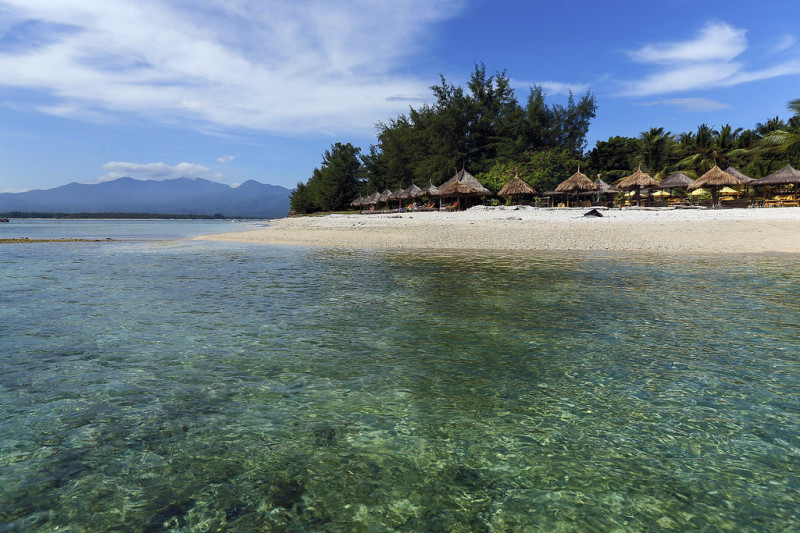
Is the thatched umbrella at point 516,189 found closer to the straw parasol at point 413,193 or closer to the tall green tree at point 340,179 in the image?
the straw parasol at point 413,193

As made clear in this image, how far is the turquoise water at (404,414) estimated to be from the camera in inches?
101

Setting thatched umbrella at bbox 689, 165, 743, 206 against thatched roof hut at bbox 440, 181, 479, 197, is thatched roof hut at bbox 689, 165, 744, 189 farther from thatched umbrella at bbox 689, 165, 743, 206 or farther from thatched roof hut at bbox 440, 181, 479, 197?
thatched roof hut at bbox 440, 181, 479, 197

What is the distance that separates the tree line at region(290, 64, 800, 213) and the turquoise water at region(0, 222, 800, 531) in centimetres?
3917

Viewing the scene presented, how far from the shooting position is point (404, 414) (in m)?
3.82

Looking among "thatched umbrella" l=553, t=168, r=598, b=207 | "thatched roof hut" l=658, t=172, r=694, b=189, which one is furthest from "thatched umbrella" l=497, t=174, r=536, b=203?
"thatched roof hut" l=658, t=172, r=694, b=189

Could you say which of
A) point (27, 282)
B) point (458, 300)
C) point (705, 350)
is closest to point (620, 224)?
point (458, 300)

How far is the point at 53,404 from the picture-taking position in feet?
13.2

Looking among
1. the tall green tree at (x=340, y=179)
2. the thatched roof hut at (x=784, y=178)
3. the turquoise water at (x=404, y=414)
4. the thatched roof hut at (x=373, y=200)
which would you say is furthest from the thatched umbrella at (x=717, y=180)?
the tall green tree at (x=340, y=179)

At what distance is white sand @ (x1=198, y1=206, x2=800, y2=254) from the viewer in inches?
695

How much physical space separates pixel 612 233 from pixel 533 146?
35565 millimetres

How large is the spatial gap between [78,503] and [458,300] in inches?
260

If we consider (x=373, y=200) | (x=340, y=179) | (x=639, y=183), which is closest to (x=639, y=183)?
(x=639, y=183)

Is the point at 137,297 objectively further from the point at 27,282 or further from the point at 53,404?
the point at 53,404

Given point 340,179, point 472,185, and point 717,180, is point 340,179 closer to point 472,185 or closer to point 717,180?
point 472,185
